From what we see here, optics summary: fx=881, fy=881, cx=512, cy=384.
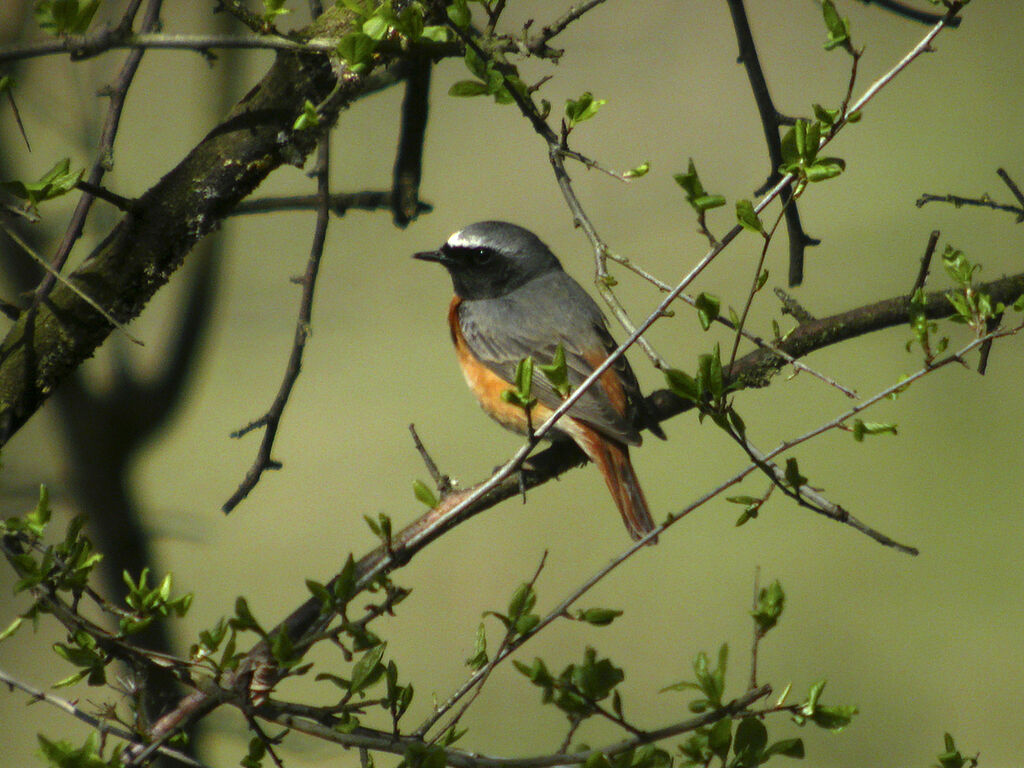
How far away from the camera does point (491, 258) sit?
3332 mm

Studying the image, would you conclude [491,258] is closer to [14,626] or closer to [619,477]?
[619,477]

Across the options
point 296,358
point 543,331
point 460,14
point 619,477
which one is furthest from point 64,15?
point 543,331

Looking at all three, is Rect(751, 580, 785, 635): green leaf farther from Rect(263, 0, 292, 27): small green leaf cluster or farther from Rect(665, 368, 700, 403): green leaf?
Rect(263, 0, 292, 27): small green leaf cluster

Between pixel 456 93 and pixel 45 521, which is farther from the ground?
pixel 456 93

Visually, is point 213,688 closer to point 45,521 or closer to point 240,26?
point 45,521

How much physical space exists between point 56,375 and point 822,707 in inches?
57.3

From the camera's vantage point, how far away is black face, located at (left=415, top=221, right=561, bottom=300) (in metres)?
3.28

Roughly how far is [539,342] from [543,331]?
5 centimetres

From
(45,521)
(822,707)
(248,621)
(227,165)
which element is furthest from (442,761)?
(227,165)

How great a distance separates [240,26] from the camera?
278 centimetres

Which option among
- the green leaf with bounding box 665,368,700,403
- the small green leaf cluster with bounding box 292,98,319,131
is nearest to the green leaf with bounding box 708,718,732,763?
the green leaf with bounding box 665,368,700,403

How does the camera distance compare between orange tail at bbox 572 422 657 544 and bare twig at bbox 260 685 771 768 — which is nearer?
bare twig at bbox 260 685 771 768

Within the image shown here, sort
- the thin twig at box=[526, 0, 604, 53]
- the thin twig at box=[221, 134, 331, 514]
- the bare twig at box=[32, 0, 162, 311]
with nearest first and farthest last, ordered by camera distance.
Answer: the bare twig at box=[32, 0, 162, 311] → the thin twig at box=[526, 0, 604, 53] → the thin twig at box=[221, 134, 331, 514]

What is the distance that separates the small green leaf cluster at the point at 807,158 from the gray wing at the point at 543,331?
1.44 m
